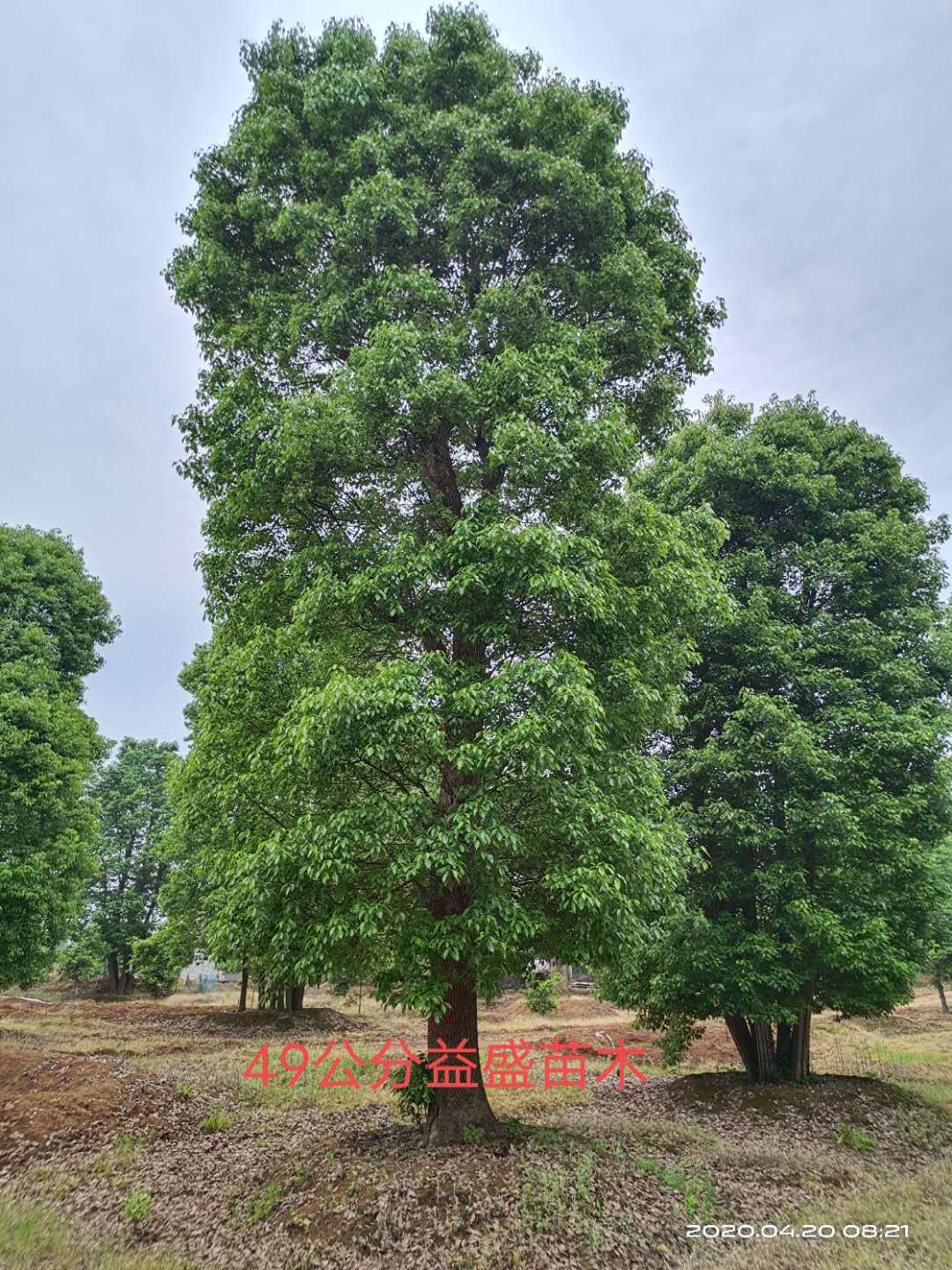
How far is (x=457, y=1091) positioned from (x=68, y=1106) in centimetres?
485

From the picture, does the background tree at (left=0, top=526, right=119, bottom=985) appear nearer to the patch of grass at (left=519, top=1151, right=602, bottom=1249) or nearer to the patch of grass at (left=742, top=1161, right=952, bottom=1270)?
the patch of grass at (left=519, top=1151, right=602, bottom=1249)

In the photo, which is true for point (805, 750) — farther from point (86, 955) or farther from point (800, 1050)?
point (86, 955)

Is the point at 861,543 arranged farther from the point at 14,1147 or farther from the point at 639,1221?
the point at 14,1147

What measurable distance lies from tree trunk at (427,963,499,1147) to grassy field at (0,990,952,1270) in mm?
276

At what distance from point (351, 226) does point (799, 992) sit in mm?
11653

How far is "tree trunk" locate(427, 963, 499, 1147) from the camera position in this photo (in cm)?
666

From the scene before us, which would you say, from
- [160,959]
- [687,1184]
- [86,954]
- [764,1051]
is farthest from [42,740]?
[86,954]

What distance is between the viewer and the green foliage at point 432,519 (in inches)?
231

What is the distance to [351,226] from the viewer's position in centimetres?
740

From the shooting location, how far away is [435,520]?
7840mm

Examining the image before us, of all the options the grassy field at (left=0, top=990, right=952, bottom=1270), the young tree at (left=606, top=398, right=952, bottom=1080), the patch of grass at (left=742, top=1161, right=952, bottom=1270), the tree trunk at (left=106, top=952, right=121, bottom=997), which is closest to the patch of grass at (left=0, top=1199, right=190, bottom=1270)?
the grassy field at (left=0, top=990, right=952, bottom=1270)

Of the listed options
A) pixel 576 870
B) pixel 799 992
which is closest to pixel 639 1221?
pixel 576 870

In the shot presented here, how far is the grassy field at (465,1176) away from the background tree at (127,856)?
18.4 metres

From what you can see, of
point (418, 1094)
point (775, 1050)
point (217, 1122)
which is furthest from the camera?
point (775, 1050)
